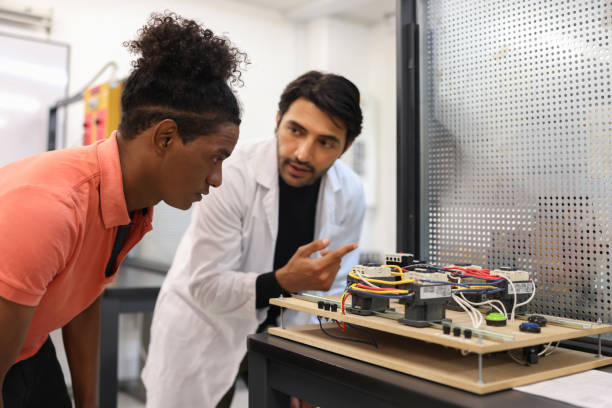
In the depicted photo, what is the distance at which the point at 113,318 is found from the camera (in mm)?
1847

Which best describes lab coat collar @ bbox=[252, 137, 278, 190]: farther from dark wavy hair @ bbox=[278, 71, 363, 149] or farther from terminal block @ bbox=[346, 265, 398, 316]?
terminal block @ bbox=[346, 265, 398, 316]

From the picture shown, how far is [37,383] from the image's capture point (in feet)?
3.11

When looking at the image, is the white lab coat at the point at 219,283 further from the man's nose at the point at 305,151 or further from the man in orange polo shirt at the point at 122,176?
the man in orange polo shirt at the point at 122,176

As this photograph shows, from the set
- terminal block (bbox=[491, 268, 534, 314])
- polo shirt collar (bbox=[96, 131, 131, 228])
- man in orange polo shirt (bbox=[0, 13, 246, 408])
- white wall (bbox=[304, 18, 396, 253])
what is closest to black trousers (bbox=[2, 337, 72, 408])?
man in orange polo shirt (bbox=[0, 13, 246, 408])

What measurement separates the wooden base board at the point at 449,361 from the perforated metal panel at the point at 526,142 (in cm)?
18

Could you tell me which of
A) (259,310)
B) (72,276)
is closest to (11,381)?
(72,276)

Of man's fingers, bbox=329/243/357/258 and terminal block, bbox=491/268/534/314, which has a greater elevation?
man's fingers, bbox=329/243/357/258

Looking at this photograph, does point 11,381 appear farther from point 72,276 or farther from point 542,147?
point 542,147

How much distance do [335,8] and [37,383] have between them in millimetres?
3332

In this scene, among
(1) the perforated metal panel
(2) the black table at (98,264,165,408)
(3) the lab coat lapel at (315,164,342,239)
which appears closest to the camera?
(1) the perforated metal panel

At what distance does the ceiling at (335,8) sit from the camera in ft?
12.1

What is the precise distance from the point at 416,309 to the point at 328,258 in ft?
1.16

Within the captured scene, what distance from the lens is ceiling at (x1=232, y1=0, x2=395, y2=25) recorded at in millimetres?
3696

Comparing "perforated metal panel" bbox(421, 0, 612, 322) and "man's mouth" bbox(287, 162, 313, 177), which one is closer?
"perforated metal panel" bbox(421, 0, 612, 322)
